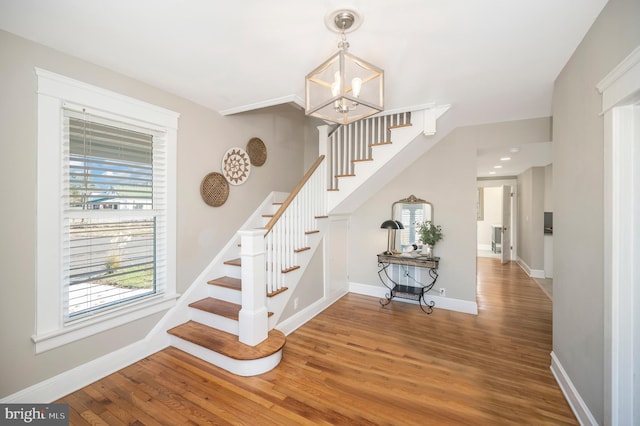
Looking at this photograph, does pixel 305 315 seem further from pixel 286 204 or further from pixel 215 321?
pixel 286 204

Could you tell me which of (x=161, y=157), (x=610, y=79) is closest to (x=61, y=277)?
(x=161, y=157)

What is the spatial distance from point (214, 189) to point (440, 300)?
3481 millimetres

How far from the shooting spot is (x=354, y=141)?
12.4 feet

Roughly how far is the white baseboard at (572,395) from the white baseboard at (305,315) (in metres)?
2.45

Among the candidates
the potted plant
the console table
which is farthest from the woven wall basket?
the potted plant

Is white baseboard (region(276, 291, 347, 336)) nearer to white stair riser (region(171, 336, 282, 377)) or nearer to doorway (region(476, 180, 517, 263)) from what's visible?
white stair riser (region(171, 336, 282, 377))

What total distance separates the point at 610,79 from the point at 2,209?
12.4ft

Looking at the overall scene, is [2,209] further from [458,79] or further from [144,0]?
[458,79]

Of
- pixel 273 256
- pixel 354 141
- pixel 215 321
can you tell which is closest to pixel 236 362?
pixel 215 321

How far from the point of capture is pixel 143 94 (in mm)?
2479

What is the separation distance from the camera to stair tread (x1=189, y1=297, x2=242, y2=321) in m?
2.67

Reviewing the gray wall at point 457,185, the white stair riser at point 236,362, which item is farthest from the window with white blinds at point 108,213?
the gray wall at point 457,185

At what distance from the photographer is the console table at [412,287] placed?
12.3ft

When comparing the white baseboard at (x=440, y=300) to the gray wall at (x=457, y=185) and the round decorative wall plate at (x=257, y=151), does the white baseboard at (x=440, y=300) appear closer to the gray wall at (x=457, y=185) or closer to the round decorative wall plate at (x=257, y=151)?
the gray wall at (x=457, y=185)
